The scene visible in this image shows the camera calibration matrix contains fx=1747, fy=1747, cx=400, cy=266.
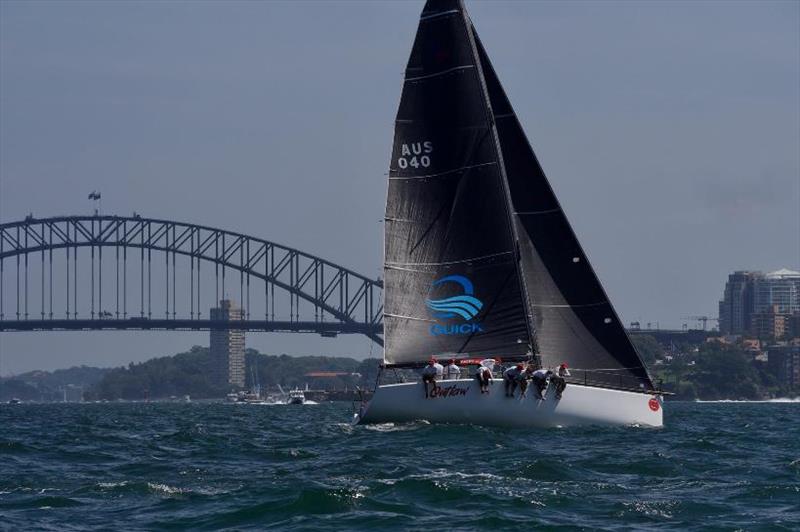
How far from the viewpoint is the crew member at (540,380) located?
84.0 ft

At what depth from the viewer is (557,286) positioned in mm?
27828

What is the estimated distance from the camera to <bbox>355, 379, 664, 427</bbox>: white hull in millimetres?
25688

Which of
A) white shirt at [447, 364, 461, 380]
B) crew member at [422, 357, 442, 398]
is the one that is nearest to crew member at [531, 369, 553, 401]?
white shirt at [447, 364, 461, 380]

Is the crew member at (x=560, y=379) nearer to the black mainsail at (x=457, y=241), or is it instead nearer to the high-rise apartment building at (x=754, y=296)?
the black mainsail at (x=457, y=241)

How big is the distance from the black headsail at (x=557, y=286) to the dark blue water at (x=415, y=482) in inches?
67.6

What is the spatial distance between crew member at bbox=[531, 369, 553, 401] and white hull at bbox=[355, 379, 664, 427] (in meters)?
0.11

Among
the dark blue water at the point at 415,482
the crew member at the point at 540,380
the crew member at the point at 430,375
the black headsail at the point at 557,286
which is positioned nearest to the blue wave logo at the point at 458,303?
the black headsail at the point at 557,286

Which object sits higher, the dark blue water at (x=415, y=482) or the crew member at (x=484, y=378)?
the crew member at (x=484, y=378)

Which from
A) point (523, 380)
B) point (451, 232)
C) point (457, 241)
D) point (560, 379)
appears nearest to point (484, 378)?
point (523, 380)

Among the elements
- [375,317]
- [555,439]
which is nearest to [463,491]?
[555,439]

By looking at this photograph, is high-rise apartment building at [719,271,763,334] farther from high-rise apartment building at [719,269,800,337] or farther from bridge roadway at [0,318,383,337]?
bridge roadway at [0,318,383,337]

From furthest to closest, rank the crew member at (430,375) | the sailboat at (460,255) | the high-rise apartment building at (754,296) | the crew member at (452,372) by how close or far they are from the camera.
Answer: the high-rise apartment building at (754,296) < the sailboat at (460,255) < the crew member at (452,372) < the crew member at (430,375)

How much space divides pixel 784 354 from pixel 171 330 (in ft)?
169

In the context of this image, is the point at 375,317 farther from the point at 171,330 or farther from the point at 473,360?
the point at 473,360
